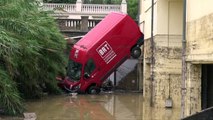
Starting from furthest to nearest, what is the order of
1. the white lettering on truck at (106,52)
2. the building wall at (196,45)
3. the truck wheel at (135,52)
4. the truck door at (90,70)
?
the truck wheel at (135,52) < the truck door at (90,70) < the white lettering on truck at (106,52) < the building wall at (196,45)

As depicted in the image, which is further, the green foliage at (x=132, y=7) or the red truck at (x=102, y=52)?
the green foliage at (x=132, y=7)

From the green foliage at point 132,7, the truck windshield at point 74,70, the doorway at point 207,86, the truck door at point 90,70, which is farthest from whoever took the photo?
the green foliage at point 132,7

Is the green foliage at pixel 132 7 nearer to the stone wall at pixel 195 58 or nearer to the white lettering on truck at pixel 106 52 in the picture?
the white lettering on truck at pixel 106 52

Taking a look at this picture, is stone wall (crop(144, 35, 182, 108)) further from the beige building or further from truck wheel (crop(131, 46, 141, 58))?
truck wheel (crop(131, 46, 141, 58))

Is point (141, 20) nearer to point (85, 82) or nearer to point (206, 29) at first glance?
point (85, 82)

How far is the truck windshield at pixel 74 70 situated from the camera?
24194mm

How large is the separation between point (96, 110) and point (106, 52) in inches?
285

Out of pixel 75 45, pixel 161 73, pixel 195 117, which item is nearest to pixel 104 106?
pixel 161 73

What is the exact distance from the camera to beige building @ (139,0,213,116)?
11625mm

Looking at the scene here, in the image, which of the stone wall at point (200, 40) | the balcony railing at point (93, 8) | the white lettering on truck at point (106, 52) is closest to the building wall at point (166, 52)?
the stone wall at point (200, 40)

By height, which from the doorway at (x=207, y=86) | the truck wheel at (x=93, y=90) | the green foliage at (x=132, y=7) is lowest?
the truck wheel at (x=93, y=90)

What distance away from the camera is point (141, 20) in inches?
992

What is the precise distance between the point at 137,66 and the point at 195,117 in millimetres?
24056

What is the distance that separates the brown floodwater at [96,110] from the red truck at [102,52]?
313 cm
